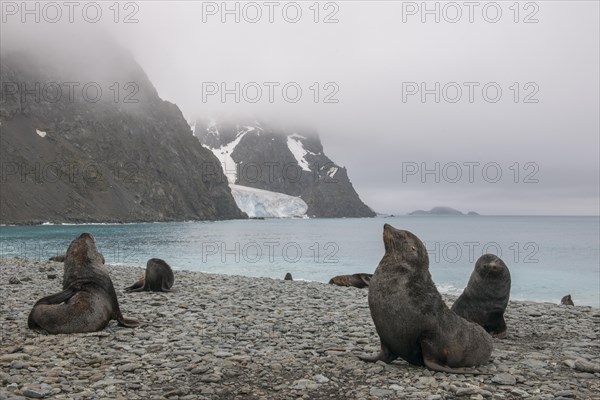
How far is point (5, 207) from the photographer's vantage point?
103312mm

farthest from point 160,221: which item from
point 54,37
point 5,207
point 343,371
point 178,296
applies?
point 343,371

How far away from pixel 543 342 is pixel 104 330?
816 cm

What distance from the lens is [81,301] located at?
935 centimetres

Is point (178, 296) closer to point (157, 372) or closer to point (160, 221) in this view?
point (157, 372)

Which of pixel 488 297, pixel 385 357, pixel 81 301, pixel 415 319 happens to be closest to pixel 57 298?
pixel 81 301

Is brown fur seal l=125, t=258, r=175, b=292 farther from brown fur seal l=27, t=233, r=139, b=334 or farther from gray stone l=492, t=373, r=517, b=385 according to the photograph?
gray stone l=492, t=373, r=517, b=385

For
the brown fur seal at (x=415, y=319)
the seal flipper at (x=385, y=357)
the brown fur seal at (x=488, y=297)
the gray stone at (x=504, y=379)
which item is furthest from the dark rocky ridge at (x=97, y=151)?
the gray stone at (x=504, y=379)

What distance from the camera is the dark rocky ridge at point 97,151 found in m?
114

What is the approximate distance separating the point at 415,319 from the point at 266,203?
595 feet

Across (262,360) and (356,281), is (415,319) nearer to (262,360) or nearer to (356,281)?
(262,360)

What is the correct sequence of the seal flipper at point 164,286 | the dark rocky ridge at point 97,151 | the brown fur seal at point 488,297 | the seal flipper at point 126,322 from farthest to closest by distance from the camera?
the dark rocky ridge at point 97,151
the seal flipper at point 164,286
the brown fur seal at point 488,297
the seal flipper at point 126,322

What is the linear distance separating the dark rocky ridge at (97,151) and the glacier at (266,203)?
10146 millimetres

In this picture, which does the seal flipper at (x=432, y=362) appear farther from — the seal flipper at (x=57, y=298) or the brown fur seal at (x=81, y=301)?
the seal flipper at (x=57, y=298)

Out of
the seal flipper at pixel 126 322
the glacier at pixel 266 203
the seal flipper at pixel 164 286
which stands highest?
the glacier at pixel 266 203
